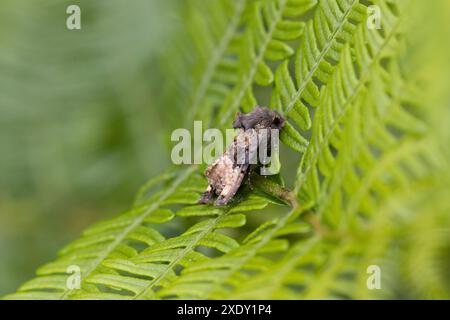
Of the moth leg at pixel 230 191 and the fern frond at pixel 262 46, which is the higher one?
the fern frond at pixel 262 46

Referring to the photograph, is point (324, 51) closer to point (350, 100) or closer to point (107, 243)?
point (350, 100)

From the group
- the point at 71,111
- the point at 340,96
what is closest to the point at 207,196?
the point at 340,96

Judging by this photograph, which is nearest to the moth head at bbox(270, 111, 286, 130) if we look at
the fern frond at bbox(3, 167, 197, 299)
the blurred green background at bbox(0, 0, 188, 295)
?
the fern frond at bbox(3, 167, 197, 299)

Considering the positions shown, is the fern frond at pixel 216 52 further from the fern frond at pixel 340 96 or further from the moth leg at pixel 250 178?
the fern frond at pixel 340 96

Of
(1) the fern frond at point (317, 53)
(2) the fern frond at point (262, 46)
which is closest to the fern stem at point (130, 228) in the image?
(2) the fern frond at point (262, 46)
